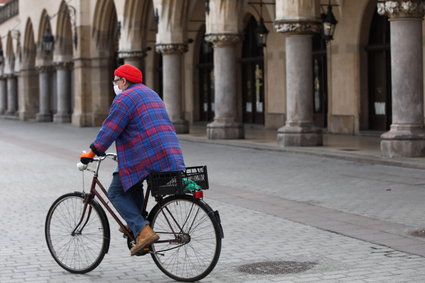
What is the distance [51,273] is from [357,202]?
5.47 meters

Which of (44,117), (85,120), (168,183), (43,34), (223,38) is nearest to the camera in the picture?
(168,183)

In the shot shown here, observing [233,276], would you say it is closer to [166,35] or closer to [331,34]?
[331,34]

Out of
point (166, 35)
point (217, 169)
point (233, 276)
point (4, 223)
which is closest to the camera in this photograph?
point (233, 276)

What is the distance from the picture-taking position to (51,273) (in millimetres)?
7426

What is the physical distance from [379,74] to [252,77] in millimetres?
9042

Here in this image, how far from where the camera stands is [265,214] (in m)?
10.8

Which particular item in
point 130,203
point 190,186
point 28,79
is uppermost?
point 28,79

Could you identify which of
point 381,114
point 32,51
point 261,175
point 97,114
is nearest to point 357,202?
point 261,175

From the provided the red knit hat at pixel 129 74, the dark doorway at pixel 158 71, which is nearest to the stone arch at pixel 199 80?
the dark doorway at pixel 158 71

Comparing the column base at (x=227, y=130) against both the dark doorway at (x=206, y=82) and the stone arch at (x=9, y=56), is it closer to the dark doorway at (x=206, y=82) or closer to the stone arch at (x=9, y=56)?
the dark doorway at (x=206, y=82)

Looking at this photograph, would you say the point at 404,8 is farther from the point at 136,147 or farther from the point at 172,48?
the point at 172,48

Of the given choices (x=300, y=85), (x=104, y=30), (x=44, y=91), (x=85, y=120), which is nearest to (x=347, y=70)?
(x=300, y=85)

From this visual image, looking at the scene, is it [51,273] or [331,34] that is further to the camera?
[331,34]

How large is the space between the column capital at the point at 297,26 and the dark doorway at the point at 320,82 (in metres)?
8.08
